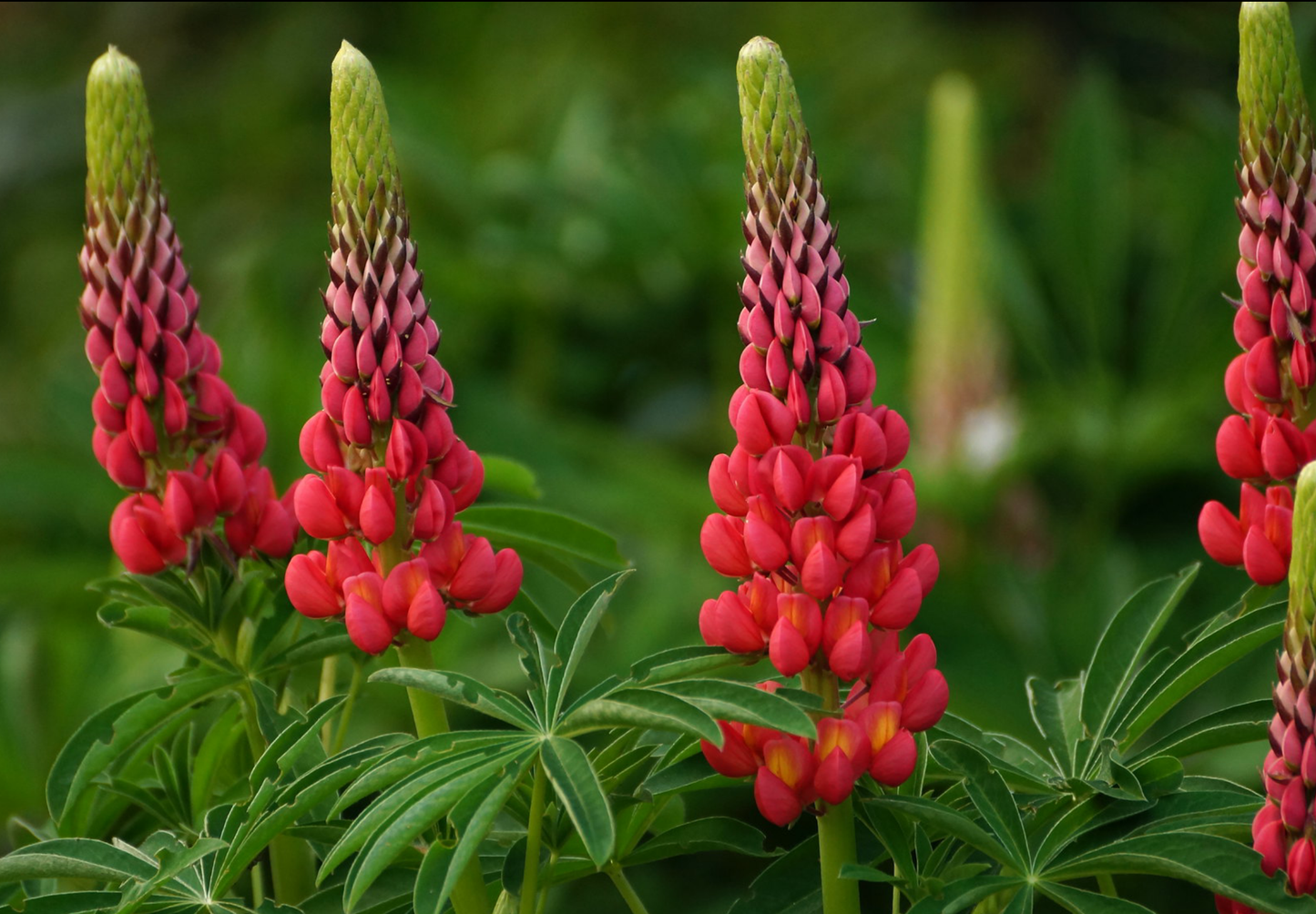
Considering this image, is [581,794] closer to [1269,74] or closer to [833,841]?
[833,841]

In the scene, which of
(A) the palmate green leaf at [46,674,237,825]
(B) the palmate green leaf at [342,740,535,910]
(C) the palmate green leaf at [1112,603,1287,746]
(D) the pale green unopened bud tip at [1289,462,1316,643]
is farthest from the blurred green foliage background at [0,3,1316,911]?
(D) the pale green unopened bud tip at [1289,462,1316,643]

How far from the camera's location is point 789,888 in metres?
0.88

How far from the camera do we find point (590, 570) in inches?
95.7

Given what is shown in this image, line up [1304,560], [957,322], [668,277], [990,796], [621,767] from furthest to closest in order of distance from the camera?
[668,277] → [957,322] → [621,767] → [990,796] → [1304,560]

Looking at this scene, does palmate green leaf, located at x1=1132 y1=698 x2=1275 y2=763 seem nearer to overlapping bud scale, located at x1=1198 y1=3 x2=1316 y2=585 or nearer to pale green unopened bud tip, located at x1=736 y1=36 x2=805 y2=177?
overlapping bud scale, located at x1=1198 y1=3 x2=1316 y2=585

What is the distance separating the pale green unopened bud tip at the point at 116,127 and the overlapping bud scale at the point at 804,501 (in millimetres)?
377

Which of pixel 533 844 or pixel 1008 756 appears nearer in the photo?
pixel 533 844

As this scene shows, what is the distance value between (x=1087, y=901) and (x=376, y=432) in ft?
1.53

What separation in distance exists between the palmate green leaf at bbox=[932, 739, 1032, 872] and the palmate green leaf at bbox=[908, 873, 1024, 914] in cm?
1

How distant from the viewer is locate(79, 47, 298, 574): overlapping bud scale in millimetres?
919

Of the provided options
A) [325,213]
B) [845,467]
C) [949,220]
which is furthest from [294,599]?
[325,213]

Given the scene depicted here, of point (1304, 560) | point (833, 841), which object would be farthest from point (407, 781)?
point (1304, 560)

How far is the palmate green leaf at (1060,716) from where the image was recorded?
94cm

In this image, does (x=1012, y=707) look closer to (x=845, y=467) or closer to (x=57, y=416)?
(x=845, y=467)
